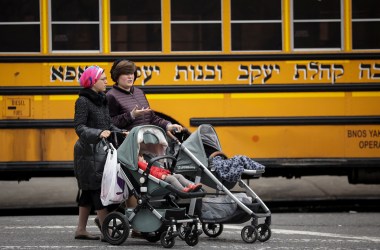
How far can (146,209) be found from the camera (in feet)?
28.1

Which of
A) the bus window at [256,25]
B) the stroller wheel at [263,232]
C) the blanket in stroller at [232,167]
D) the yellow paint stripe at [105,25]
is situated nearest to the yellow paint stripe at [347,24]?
the bus window at [256,25]

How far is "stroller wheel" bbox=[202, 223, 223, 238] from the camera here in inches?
358

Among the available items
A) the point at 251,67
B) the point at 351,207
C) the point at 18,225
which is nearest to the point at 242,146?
the point at 251,67

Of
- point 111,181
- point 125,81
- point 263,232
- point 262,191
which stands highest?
point 125,81

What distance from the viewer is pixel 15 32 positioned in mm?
11336

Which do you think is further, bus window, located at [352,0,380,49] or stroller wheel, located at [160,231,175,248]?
bus window, located at [352,0,380,49]

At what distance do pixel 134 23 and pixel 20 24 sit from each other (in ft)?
3.56

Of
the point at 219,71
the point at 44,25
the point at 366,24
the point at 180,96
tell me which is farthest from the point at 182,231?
the point at 366,24

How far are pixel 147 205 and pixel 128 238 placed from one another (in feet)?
2.29

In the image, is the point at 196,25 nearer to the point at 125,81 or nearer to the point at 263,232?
the point at 125,81

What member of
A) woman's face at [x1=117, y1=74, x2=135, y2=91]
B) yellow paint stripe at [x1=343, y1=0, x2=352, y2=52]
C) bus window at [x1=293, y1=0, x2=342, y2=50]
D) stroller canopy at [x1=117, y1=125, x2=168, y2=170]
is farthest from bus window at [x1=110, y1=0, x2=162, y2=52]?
stroller canopy at [x1=117, y1=125, x2=168, y2=170]

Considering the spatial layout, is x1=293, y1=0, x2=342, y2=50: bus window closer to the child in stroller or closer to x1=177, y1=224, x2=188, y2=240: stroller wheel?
the child in stroller

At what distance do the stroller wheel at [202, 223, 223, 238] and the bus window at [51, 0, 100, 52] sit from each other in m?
2.81

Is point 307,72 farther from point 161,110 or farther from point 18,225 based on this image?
point 18,225
